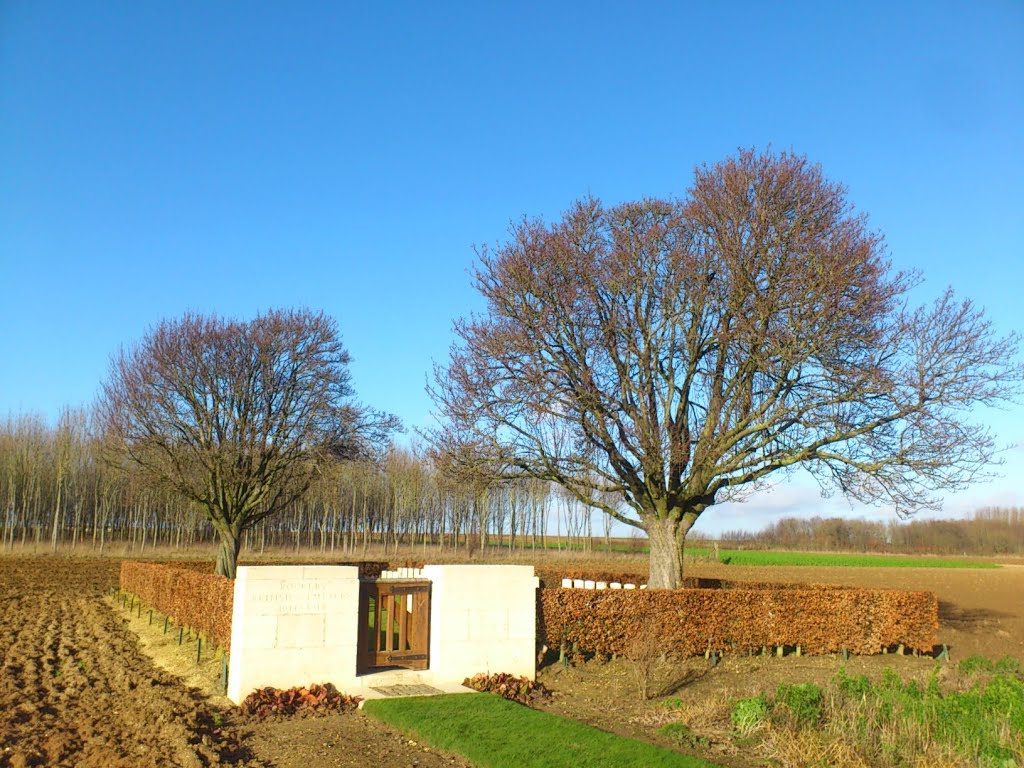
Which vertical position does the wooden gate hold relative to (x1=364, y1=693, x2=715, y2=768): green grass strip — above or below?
above

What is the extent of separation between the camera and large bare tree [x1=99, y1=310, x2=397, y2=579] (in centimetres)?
2505

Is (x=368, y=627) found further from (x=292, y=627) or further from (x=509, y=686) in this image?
(x=509, y=686)

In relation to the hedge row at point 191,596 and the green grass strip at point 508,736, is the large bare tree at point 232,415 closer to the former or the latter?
the hedge row at point 191,596

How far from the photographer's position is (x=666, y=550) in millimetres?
17375

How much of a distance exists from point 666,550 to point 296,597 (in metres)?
8.97

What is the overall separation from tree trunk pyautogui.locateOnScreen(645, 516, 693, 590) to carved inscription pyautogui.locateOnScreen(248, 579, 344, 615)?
8.06 metres

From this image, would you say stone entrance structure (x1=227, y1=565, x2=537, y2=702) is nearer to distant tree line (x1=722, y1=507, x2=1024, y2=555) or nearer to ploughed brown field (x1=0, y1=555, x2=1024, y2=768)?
ploughed brown field (x1=0, y1=555, x2=1024, y2=768)

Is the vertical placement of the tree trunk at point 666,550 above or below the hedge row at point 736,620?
above

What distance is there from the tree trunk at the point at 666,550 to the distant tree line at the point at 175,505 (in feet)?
71.9

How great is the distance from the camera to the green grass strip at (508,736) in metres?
7.66

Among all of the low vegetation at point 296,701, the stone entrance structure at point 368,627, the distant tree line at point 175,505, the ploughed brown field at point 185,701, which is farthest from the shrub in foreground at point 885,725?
the distant tree line at point 175,505

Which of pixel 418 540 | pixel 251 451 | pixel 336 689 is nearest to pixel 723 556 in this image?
pixel 418 540

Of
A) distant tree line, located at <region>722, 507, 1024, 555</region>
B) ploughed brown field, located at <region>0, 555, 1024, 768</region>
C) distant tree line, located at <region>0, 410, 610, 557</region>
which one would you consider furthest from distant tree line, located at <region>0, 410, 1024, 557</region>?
distant tree line, located at <region>722, 507, 1024, 555</region>

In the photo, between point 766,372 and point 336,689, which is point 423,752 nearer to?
point 336,689
